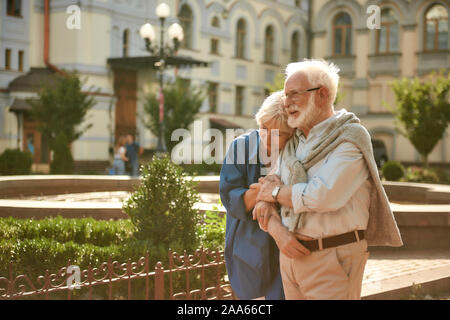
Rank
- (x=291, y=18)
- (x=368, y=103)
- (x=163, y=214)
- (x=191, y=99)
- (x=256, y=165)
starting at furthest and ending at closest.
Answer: (x=291, y=18) < (x=368, y=103) < (x=191, y=99) < (x=163, y=214) < (x=256, y=165)

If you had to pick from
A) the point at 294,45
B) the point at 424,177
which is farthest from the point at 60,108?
the point at 294,45

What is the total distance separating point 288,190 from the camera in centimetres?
312

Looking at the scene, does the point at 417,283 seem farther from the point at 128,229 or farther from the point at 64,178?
the point at 64,178

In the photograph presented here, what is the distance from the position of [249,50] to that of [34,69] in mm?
13087

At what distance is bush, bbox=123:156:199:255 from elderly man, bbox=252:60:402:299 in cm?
263

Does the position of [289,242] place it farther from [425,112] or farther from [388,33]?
[388,33]

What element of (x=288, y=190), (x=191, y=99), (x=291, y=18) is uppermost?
(x=291, y=18)

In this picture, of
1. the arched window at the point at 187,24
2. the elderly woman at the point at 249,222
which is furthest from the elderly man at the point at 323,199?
the arched window at the point at 187,24

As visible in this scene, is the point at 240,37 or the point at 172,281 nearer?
the point at 172,281

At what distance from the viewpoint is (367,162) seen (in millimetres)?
3074

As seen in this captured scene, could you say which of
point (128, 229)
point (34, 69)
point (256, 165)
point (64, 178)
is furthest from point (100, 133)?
point (256, 165)

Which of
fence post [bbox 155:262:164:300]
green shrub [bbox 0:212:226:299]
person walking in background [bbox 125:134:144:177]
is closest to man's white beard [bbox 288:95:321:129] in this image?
fence post [bbox 155:262:164:300]

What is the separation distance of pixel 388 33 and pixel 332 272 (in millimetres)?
33232

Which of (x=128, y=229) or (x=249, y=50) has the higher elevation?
(x=249, y=50)
